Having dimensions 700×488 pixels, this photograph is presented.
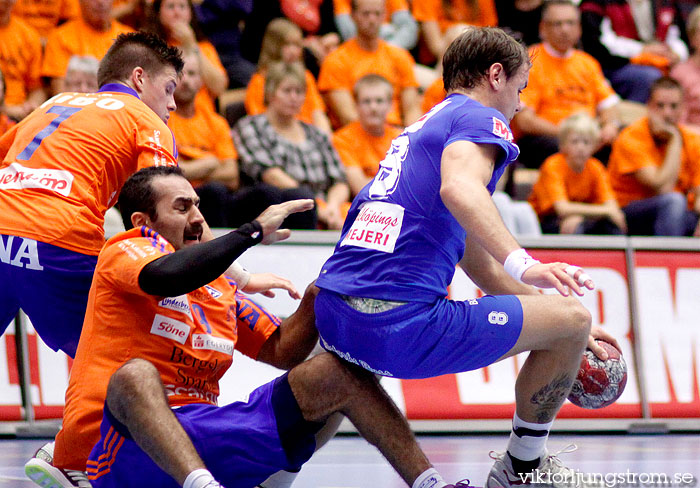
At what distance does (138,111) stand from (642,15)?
32.2 ft

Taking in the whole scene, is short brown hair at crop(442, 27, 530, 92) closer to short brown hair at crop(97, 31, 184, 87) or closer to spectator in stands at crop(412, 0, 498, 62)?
short brown hair at crop(97, 31, 184, 87)

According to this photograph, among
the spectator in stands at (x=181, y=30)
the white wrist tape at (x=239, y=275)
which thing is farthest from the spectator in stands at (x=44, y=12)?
the white wrist tape at (x=239, y=275)

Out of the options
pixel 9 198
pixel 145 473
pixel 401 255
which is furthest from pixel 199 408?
pixel 9 198

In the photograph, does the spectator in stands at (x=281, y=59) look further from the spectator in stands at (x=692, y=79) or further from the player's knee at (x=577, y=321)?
the player's knee at (x=577, y=321)

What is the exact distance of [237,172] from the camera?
354 inches

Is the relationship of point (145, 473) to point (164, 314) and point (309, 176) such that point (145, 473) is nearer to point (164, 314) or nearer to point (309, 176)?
point (164, 314)

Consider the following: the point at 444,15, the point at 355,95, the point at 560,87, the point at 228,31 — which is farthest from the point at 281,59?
the point at 560,87

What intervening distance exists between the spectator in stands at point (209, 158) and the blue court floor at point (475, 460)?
2.09 meters

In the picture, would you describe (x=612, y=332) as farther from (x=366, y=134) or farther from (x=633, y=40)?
(x=633, y=40)

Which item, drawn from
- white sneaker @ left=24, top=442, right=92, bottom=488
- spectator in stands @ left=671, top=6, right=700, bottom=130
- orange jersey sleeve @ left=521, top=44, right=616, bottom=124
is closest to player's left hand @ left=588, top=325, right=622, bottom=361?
white sneaker @ left=24, top=442, right=92, bottom=488

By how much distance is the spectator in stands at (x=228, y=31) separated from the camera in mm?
10492

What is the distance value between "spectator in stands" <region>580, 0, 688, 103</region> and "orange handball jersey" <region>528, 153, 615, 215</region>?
2.70 metres

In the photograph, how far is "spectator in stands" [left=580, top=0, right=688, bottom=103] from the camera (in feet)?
40.3

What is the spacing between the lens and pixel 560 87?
10891mm
